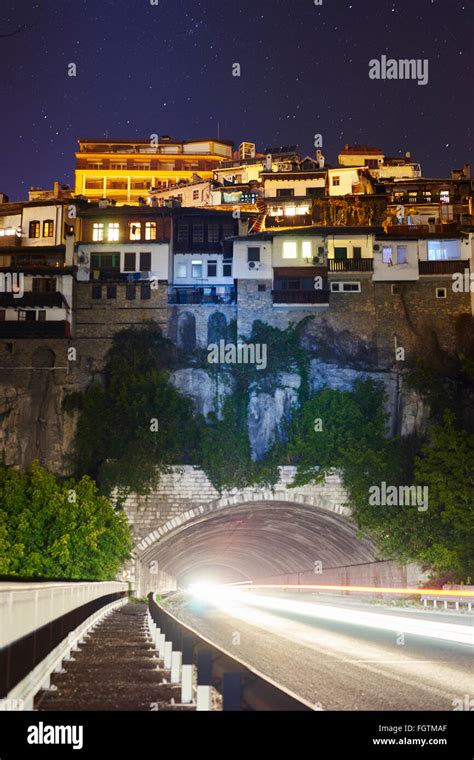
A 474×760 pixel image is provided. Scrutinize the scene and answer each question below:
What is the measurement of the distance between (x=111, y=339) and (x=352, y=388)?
65.5ft

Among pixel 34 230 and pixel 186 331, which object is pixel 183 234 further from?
pixel 34 230

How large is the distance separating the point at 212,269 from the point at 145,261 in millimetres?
5788

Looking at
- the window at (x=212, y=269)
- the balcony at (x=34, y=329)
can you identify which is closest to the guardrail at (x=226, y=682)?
the balcony at (x=34, y=329)

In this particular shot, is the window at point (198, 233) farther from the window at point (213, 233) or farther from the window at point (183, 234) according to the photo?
the window at point (183, 234)

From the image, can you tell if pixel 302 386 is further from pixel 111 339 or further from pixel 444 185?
pixel 444 185

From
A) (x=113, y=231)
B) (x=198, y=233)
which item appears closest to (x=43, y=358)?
(x=113, y=231)

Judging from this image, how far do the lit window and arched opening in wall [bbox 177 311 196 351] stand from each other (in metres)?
10.7

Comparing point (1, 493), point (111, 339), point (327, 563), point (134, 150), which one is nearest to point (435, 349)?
point (327, 563)

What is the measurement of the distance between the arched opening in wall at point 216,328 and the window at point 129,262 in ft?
26.6

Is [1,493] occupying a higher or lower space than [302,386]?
lower

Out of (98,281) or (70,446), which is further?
(98,281)

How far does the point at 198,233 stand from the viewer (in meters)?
81.4

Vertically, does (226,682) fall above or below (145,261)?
below
